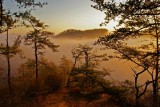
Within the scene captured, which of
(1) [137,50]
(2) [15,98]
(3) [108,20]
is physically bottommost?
(2) [15,98]

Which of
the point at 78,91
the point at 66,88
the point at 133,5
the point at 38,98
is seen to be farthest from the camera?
the point at 66,88

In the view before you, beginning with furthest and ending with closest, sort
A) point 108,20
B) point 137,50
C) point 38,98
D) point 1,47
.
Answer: point 38,98 → point 1,47 → point 137,50 → point 108,20

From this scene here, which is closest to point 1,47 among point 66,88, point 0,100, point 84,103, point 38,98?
point 38,98

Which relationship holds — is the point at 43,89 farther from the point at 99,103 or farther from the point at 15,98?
the point at 15,98

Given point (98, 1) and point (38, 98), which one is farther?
point (38, 98)

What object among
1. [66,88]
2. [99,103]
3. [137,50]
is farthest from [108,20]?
[66,88]

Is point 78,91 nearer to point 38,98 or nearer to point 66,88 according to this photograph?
point 66,88

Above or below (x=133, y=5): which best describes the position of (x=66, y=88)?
below

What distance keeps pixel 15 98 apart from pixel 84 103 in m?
13.6

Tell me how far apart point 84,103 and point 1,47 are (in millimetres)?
9092

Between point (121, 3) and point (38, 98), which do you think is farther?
point (38, 98)

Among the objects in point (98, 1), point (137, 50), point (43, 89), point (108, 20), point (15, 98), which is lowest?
point (43, 89)

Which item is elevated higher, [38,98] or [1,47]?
[1,47]

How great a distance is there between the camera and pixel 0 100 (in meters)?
13.0
